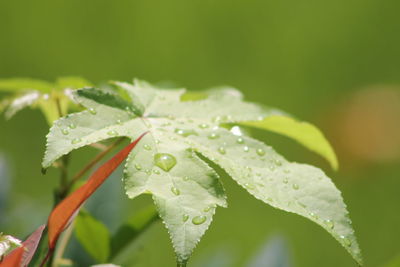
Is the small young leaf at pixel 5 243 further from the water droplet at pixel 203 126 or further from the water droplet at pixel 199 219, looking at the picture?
the water droplet at pixel 203 126

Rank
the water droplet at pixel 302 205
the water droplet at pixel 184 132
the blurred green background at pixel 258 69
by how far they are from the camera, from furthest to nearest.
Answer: the blurred green background at pixel 258 69
the water droplet at pixel 184 132
the water droplet at pixel 302 205

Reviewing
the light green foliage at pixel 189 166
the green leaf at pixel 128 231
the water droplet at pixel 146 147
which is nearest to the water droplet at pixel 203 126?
the light green foliage at pixel 189 166

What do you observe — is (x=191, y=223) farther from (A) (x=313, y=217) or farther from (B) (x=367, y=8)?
(B) (x=367, y=8)

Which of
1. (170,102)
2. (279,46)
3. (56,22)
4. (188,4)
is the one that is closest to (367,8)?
(279,46)

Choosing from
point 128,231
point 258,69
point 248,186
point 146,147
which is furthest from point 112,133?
point 258,69

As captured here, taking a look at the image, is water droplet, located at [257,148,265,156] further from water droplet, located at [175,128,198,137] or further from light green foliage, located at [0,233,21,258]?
light green foliage, located at [0,233,21,258]

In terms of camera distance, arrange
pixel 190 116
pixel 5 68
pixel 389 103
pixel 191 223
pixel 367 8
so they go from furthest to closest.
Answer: pixel 367 8 < pixel 5 68 < pixel 389 103 < pixel 190 116 < pixel 191 223

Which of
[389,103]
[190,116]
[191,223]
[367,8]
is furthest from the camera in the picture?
[367,8]
